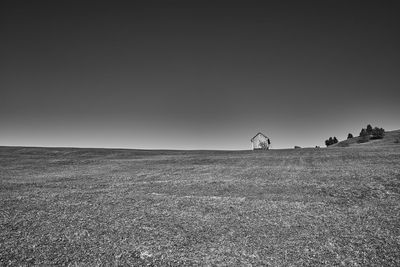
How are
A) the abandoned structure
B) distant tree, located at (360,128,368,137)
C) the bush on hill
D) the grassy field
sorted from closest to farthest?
the grassy field < the abandoned structure < the bush on hill < distant tree, located at (360,128,368,137)

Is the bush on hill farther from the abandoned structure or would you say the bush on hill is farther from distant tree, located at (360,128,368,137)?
the abandoned structure

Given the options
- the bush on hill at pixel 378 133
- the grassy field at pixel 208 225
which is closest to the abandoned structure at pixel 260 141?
the bush on hill at pixel 378 133

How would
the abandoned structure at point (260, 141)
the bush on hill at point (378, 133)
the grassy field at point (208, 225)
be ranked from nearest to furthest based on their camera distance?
the grassy field at point (208, 225) → the abandoned structure at point (260, 141) → the bush on hill at point (378, 133)

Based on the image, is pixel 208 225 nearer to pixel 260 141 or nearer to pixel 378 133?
pixel 260 141

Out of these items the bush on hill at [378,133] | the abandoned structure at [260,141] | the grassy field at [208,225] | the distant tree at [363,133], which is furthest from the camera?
the distant tree at [363,133]

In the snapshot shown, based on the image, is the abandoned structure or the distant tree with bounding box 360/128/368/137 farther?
the distant tree with bounding box 360/128/368/137

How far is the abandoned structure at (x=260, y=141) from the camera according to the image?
86000mm

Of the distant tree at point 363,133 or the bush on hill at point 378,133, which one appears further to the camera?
the distant tree at point 363,133

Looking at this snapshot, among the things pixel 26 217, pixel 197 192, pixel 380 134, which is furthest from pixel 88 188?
pixel 380 134

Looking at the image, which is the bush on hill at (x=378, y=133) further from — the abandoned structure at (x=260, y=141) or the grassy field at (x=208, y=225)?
the grassy field at (x=208, y=225)

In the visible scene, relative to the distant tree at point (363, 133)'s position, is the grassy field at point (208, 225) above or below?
below

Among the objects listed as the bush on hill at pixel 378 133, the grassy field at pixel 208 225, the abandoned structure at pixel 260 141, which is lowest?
the grassy field at pixel 208 225

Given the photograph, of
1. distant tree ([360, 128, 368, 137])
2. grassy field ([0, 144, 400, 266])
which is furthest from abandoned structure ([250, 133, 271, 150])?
grassy field ([0, 144, 400, 266])

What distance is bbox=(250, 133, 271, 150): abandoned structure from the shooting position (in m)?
86.0
